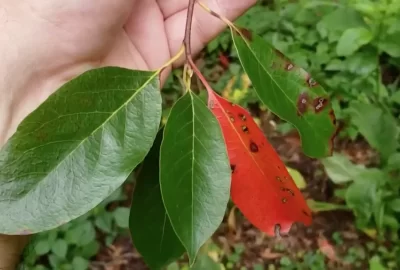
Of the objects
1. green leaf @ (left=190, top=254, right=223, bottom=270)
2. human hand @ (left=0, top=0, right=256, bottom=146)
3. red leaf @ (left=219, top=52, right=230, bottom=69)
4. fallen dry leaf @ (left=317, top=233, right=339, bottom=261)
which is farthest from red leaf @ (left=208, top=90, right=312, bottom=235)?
red leaf @ (left=219, top=52, right=230, bottom=69)

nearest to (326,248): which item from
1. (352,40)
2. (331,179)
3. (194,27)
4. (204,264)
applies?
(331,179)

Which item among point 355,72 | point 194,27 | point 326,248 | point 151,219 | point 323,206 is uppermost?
point 194,27

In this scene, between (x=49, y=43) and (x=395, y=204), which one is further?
(x=395, y=204)

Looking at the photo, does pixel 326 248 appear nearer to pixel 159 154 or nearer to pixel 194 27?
pixel 194 27

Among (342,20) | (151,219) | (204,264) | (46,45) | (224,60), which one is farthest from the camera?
(224,60)

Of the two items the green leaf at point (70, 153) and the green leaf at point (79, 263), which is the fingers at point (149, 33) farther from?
the green leaf at point (79, 263)

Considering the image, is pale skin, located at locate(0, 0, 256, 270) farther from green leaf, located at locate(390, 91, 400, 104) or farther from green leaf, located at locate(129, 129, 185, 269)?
green leaf, located at locate(390, 91, 400, 104)

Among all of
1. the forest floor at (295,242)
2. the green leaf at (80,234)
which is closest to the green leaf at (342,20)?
the forest floor at (295,242)

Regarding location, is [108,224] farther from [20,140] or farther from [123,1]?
[20,140]
